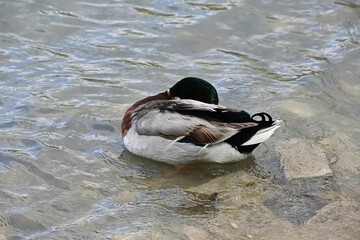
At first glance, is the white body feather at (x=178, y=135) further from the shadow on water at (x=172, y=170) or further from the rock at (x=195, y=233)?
the rock at (x=195, y=233)

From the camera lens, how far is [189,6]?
9.97 metres

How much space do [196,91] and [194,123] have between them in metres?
0.61

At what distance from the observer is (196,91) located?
691 cm

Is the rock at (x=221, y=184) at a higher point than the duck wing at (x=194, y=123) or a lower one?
lower

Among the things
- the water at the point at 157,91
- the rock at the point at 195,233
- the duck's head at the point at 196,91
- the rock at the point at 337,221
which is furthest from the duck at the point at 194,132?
the rock at the point at 195,233

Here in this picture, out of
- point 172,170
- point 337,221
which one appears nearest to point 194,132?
point 172,170

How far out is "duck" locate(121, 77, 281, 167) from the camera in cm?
635

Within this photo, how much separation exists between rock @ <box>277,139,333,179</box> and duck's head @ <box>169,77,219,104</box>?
701 mm

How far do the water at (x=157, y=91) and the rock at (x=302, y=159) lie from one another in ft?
0.24

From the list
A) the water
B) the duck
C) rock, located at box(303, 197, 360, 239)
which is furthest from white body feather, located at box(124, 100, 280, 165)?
rock, located at box(303, 197, 360, 239)

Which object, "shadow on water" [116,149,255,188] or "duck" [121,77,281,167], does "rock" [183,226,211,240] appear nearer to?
"shadow on water" [116,149,255,188]

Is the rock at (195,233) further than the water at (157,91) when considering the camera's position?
No

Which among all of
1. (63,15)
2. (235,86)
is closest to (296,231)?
(235,86)

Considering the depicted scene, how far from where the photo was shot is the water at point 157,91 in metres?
5.54
